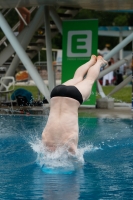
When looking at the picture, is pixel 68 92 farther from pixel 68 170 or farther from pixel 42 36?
pixel 42 36

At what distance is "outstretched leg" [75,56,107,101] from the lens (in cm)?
855

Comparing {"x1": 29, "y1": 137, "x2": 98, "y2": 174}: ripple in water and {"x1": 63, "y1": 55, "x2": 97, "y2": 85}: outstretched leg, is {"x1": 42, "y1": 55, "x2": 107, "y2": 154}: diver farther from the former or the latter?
{"x1": 63, "y1": 55, "x2": 97, "y2": 85}: outstretched leg

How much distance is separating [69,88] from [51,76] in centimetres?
901

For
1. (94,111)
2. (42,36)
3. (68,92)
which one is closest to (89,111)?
(94,111)

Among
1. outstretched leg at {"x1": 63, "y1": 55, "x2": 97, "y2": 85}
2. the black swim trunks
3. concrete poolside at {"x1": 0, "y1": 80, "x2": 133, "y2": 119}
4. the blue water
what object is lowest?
concrete poolside at {"x1": 0, "y1": 80, "x2": 133, "y2": 119}

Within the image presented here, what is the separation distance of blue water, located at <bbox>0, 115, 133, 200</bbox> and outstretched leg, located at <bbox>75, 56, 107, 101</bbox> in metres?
0.94

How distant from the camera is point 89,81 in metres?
9.03

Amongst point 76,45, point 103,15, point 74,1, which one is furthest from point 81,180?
point 103,15

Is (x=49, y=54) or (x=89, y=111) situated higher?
(x=49, y=54)

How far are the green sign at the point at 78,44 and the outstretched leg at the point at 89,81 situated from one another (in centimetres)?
679

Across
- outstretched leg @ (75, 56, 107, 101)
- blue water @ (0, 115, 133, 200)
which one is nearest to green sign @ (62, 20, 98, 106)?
blue water @ (0, 115, 133, 200)

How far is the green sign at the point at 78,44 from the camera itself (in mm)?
16844

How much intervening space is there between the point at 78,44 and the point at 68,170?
919 cm

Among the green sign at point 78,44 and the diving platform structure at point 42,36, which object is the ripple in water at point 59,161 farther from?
the green sign at point 78,44
